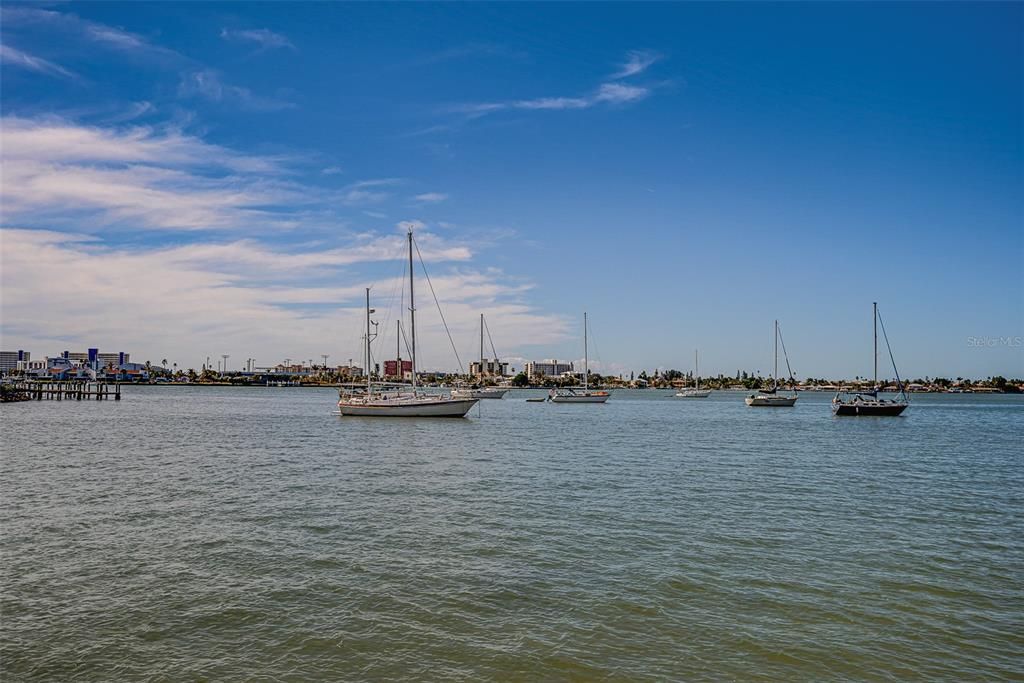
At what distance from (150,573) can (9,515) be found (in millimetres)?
9577

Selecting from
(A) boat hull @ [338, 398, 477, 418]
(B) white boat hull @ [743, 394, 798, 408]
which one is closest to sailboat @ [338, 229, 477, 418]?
(A) boat hull @ [338, 398, 477, 418]

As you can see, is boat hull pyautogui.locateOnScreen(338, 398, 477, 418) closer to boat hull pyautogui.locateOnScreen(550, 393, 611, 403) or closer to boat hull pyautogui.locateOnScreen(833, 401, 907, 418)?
boat hull pyautogui.locateOnScreen(833, 401, 907, 418)

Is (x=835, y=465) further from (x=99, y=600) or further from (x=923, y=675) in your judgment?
(x=99, y=600)

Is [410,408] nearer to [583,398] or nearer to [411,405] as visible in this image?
[411,405]

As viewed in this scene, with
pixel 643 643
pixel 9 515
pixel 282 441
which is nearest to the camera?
pixel 643 643

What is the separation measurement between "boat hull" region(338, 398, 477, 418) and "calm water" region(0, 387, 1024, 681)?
113 feet

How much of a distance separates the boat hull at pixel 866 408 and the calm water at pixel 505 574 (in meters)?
57.1

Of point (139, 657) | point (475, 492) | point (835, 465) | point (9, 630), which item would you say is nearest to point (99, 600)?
point (9, 630)

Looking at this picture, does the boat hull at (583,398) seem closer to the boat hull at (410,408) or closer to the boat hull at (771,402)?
the boat hull at (771,402)

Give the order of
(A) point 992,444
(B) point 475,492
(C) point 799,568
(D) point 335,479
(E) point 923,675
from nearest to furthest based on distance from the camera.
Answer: (E) point 923,675
(C) point 799,568
(B) point 475,492
(D) point 335,479
(A) point 992,444

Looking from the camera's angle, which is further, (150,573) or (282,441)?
(282,441)

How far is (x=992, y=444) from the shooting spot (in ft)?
172

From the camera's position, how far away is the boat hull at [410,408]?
67.1m

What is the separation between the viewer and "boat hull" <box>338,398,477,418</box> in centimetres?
6706
